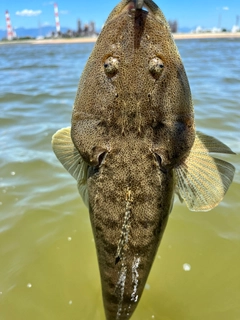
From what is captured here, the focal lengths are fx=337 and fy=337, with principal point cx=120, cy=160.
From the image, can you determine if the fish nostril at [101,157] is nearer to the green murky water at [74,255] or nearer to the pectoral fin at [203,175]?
the pectoral fin at [203,175]

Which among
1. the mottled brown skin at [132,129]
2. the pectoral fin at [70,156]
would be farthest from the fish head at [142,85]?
the pectoral fin at [70,156]

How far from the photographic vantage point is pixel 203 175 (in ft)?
7.50

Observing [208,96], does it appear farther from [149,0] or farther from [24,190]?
[149,0]

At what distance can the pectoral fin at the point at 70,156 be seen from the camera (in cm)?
241

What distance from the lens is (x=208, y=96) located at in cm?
953

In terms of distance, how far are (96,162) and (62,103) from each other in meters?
7.51

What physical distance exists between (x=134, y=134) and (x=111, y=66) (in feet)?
1.46

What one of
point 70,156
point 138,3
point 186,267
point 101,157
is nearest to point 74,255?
point 186,267

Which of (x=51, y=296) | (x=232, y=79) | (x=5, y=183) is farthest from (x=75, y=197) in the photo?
(x=232, y=79)

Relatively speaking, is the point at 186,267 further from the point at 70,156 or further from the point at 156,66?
the point at 156,66

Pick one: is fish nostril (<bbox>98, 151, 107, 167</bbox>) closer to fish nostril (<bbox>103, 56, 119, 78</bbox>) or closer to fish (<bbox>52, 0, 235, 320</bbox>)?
fish (<bbox>52, 0, 235, 320</bbox>)

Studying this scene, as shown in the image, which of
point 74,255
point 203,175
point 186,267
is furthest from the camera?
point 74,255

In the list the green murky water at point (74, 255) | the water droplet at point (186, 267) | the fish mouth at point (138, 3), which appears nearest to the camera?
the fish mouth at point (138, 3)

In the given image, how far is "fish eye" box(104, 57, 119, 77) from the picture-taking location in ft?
6.86
